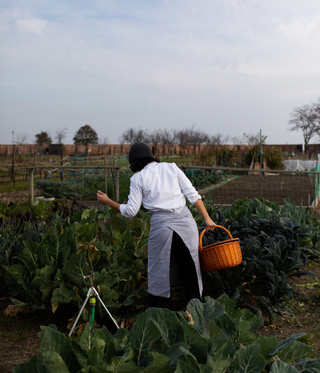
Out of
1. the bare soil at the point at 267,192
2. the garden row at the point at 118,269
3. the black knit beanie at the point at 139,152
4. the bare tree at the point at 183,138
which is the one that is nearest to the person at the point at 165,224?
the black knit beanie at the point at 139,152

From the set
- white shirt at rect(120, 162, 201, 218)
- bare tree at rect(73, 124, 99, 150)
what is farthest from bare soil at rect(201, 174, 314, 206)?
bare tree at rect(73, 124, 99, 150)

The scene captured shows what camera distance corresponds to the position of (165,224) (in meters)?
2.80

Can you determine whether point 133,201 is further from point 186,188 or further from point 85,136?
point 85,136

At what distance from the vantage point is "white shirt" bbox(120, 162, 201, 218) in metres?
2.82

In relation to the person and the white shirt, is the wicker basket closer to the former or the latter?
the person

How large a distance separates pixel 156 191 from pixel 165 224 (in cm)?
26

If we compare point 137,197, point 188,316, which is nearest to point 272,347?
point 188,316

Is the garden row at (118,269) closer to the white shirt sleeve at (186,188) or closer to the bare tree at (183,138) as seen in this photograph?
the white shirt sleeve at (186,188)

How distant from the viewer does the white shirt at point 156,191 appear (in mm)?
2820

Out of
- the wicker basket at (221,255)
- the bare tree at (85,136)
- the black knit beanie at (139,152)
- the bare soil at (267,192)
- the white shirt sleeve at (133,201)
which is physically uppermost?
the bare tree at (85,136)

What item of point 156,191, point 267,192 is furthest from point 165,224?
point 267,192

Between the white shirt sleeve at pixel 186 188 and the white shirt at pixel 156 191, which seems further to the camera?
the white shirt sleeve at pixel 186 188

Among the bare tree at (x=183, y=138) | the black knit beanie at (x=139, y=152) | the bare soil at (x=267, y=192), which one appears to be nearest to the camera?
the black knit beanie at (x=139, y=152)

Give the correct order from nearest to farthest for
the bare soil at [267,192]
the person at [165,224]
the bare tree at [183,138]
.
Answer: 1. the person at [165,224]
2. the bare soil at [267,192]
3. the bare tree at [183,138]
